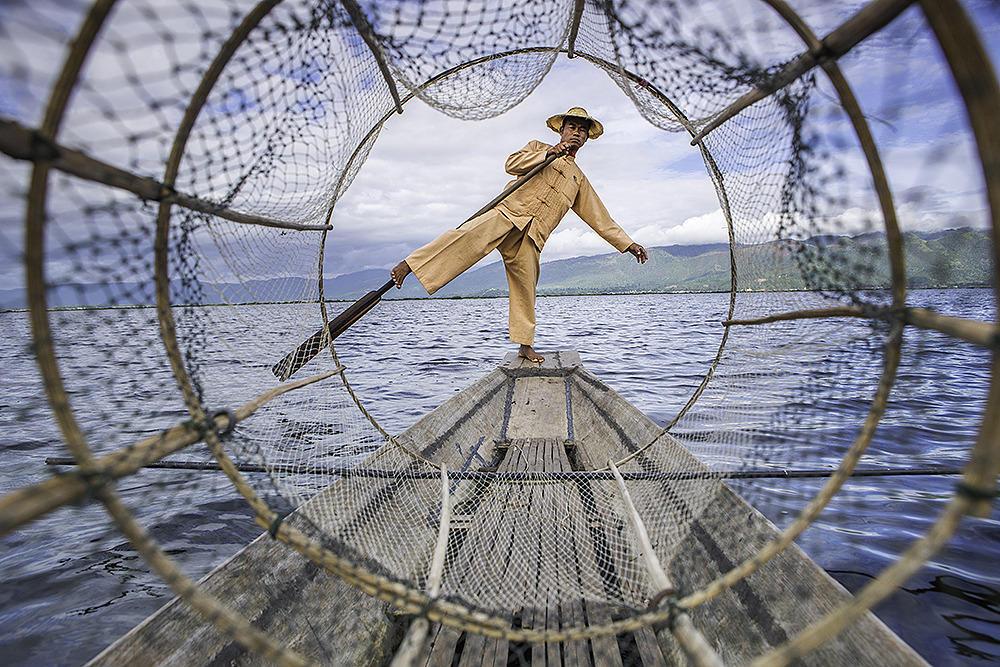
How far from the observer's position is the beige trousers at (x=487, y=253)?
4.01 meters

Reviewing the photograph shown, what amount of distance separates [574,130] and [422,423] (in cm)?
266

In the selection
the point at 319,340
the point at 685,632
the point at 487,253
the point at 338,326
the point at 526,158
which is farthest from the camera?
the point at 526,158

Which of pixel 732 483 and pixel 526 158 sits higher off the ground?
pixel 526 158

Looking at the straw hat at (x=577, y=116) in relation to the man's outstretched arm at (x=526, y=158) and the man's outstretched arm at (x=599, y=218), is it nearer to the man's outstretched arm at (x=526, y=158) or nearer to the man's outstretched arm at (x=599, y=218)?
the man's outstretched arm at (x=526, y=158)

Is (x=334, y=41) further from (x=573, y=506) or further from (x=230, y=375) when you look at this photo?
(x=573, y=506)

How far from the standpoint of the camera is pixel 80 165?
1210mm

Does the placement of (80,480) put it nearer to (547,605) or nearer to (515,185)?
(547,605)

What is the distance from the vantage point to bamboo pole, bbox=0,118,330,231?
1.04 metres

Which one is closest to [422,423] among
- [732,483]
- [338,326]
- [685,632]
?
[338,326]

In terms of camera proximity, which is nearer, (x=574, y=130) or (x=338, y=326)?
(x=338, y=326)

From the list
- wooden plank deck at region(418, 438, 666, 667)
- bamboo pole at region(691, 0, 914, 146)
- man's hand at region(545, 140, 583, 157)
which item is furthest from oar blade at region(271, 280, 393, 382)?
bamboo pole at region(691, 0, 914, 146)

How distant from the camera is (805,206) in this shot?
7.10ft

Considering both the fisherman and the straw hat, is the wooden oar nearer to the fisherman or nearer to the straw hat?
the fisherman

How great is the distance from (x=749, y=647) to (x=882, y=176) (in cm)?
161
